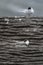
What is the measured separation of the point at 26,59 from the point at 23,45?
0.29 ft

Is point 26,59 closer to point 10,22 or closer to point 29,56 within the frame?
point 29,56

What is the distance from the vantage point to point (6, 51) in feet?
2.38

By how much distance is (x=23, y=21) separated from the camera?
740mm

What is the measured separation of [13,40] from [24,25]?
11 cm

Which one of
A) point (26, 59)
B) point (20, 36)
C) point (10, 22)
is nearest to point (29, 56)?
point (26, 59)

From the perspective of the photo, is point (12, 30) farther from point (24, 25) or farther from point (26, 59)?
point (26, 59)

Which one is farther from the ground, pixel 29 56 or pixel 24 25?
pixel 24 25

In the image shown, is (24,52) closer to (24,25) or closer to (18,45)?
(18,45)

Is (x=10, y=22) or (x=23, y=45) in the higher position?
(x=10, y=22)

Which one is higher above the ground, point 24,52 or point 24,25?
point 24,25

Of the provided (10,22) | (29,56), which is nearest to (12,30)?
(10,22)

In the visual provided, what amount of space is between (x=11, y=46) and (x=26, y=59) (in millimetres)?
123

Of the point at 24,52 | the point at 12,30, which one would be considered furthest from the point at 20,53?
the point at 12,30

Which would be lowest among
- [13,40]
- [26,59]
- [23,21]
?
[26,59]
